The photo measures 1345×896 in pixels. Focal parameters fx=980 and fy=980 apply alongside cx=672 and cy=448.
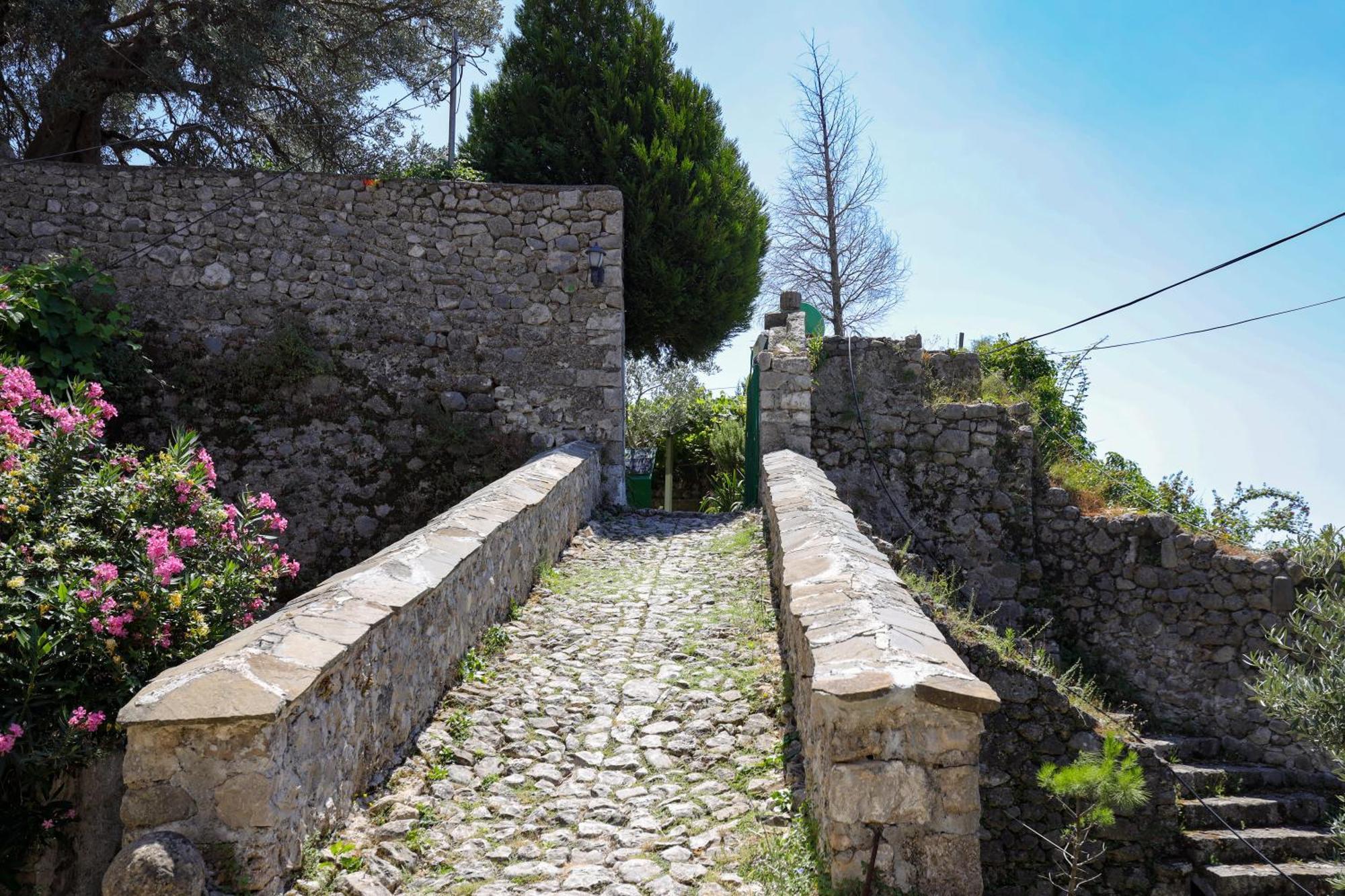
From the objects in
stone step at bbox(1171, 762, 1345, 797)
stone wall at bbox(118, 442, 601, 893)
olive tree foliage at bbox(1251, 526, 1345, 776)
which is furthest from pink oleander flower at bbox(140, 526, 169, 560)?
stone step at bbox(1171, 762, 1345, 797)

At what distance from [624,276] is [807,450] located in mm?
4835

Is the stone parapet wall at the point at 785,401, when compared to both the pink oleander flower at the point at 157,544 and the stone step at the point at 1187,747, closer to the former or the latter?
the stone step at the point at 1187,747

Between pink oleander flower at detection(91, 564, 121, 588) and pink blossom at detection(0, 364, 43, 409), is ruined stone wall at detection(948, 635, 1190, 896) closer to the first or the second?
pink oleander flower at detection(91, 564, 121, 588)

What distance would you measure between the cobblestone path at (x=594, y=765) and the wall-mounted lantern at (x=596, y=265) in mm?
4413

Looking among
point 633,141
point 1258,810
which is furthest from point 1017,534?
point 633,141

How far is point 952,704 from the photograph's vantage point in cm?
290

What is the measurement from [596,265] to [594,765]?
264 inches

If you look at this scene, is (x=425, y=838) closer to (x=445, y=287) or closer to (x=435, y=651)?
(x=435, y=651)

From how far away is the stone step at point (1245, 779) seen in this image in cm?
848

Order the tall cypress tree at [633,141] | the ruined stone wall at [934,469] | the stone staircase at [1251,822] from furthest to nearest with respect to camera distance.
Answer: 1. the tall cypress tree at [633,141]
2. the ruined stone wall at [934,469]
3. the stone staircase at [1251,822]

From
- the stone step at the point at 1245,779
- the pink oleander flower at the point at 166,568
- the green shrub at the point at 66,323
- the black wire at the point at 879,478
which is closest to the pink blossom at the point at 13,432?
the pink oleander flower at the point at 166,568

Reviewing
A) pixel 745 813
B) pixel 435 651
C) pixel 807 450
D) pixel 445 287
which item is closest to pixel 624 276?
pixel 445 287

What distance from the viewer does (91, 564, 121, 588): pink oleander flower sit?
3.75 metres

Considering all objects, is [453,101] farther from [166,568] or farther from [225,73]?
[166,568]
